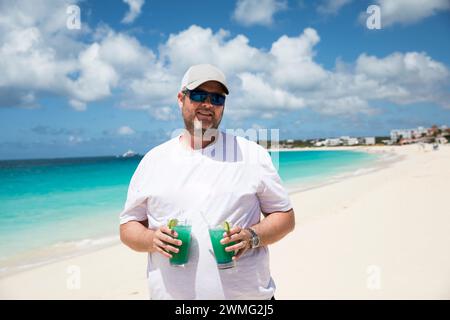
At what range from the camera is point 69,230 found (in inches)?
437

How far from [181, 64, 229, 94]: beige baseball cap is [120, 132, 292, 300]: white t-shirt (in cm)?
29

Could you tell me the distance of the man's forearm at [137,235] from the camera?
5.82 feet

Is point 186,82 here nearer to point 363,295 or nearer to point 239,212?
point 239,212

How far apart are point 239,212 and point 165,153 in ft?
1.53

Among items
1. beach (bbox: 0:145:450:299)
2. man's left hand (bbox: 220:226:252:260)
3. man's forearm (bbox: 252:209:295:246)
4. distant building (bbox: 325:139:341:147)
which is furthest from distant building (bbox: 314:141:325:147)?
man's left hand (bbox: 220:226:252:260)

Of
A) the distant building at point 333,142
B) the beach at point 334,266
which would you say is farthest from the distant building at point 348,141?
the beach at point 334,266

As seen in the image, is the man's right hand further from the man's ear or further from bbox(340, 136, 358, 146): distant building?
bbox(340, 136, 358, 146): distant building

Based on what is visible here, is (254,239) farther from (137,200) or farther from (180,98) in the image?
(180,98)

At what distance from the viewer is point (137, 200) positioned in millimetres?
1834

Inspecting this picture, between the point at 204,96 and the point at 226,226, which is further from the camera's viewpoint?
the point at 204,96

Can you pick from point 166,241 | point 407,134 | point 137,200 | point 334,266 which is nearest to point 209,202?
point 166,241

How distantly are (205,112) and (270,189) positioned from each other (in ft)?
1.60
